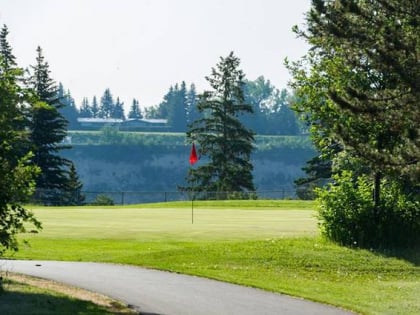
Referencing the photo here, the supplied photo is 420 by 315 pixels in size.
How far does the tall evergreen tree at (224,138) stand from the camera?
3361 inches

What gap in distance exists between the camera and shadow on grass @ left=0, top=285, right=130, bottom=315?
14.2 meters

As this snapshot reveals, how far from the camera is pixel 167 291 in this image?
60.8ft

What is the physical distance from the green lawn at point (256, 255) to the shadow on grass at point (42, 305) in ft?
16.1

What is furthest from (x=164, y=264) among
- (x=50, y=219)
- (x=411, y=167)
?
(x=50, y=219)

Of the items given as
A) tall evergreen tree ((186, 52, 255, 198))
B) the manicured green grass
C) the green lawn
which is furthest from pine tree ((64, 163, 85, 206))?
the manicured green grass

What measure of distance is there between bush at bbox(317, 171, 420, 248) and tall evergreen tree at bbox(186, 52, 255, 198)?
54.6 meters

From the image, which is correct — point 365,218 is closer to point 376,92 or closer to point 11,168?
point 376,92

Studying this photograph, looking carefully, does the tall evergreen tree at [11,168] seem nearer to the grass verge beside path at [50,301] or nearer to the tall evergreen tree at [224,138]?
the grass verge beside path at [50,301]

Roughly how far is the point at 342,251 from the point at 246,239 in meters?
4.16

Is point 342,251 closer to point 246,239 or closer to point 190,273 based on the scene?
point 246,239

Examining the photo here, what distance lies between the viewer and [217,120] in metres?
89.5

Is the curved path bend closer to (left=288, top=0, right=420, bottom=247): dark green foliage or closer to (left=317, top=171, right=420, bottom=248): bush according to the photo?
(left=288, top=0, right=420, bottom=247): dark green foliage

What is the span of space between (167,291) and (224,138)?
231 feet

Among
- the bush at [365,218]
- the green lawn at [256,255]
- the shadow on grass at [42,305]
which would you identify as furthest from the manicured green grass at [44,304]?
the bush at [365,218]
